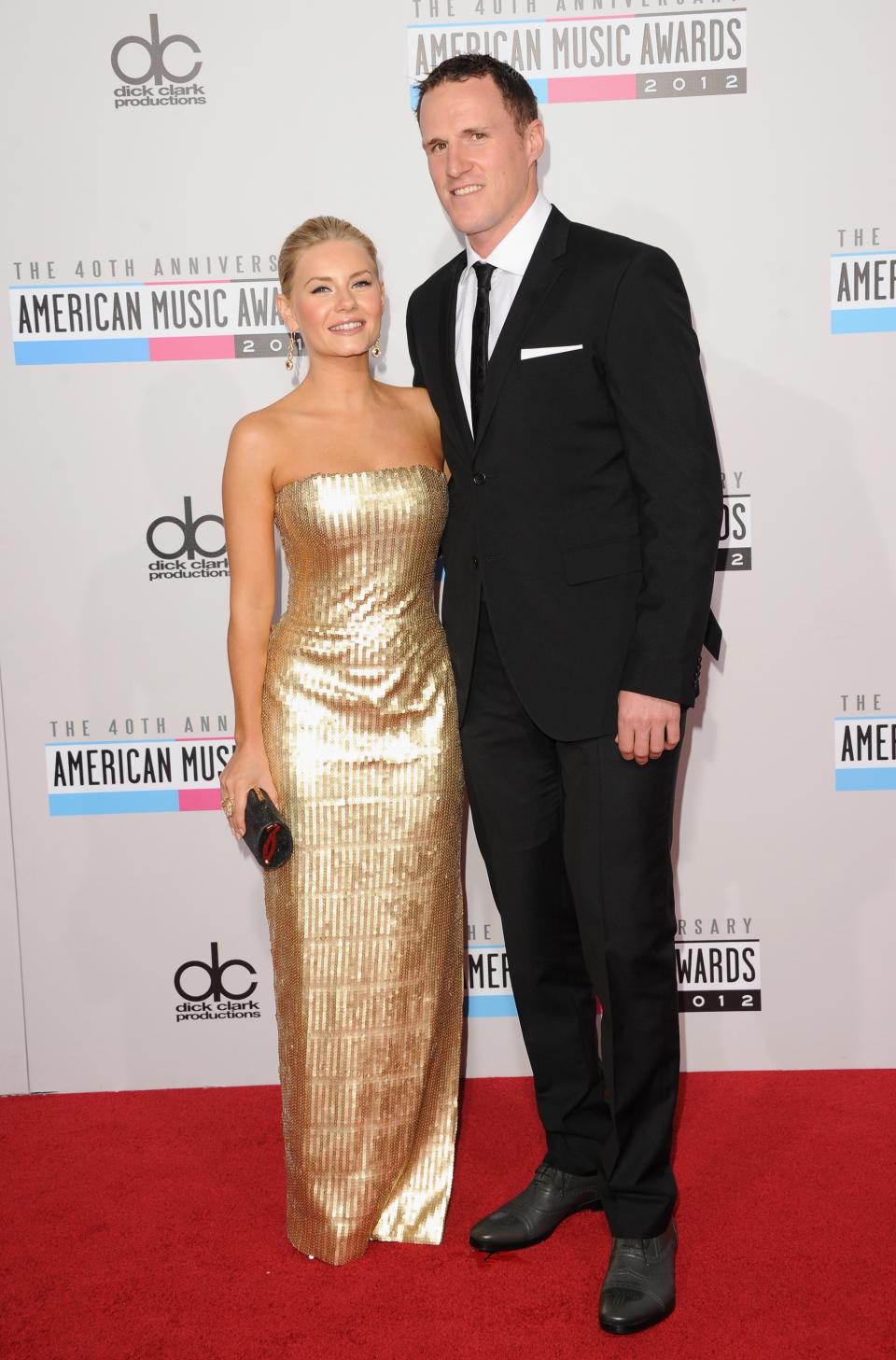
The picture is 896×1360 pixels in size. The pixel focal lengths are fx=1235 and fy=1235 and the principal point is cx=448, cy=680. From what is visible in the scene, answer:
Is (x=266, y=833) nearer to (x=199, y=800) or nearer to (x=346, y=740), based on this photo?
(x=346, y=740)

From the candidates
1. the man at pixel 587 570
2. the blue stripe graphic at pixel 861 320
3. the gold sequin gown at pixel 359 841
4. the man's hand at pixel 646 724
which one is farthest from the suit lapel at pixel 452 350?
the blue stripe graphic at pixel 861 320

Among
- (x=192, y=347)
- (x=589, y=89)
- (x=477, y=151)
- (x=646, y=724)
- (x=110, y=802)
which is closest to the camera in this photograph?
(x=646, y=724)

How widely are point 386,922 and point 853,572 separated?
4.54ft

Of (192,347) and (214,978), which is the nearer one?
(192,347)

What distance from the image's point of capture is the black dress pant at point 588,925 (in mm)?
2139

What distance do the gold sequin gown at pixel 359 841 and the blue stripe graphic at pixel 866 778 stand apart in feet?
3.50

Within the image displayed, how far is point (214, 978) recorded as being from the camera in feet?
10.1

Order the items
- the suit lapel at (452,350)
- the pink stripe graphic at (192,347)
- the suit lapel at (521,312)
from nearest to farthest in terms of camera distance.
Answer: the suit lapel at (521,312) → the suit lapel at (452,350) → the pink stripe graphic at (192,347)

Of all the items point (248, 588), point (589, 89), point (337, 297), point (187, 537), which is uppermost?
point (589, 89)

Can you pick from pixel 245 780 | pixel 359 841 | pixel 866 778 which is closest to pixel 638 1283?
pixel 359 841

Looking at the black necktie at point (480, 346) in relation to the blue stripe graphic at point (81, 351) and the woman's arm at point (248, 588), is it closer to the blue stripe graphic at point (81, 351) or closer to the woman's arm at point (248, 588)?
the woman's arm at point (248, 588)

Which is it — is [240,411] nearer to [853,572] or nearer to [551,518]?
[551,518]

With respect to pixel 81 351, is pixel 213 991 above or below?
below

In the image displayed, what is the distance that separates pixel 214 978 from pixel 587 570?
1.58m
